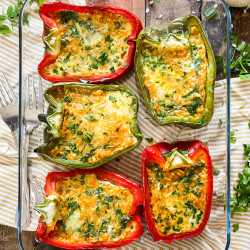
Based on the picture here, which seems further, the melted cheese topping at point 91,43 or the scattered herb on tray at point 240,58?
the scattered herb on tray at point 240,58

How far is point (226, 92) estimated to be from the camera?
3.17m

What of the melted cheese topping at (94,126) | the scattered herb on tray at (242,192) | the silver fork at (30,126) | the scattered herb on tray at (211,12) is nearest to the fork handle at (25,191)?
the silver fork at (30,126)

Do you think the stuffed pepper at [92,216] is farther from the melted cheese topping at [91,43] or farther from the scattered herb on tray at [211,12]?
the scattered herb on tray at [211,12]

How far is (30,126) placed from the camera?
332cm

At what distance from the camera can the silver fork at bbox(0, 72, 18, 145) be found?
3438 mm

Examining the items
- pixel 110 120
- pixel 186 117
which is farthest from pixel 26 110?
pixel 186 117

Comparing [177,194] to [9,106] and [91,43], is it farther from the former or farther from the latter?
[9,106]

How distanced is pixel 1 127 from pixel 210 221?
1891mm

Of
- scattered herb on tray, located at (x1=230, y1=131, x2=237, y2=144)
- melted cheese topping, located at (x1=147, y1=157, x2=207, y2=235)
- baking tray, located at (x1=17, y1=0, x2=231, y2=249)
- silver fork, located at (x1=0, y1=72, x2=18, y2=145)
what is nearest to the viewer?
melted cheese topping, located at (x1=147, y1=157, x2=207, y2=235)

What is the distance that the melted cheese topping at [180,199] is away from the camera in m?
3.04

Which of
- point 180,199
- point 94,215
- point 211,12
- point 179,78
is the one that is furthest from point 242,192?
point 211,12

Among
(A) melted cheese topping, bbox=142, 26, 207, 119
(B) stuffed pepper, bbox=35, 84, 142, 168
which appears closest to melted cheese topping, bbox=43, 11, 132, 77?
(B) stuffed pepper, bbox=35, 84, 142, 168

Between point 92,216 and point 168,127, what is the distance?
0.94 m

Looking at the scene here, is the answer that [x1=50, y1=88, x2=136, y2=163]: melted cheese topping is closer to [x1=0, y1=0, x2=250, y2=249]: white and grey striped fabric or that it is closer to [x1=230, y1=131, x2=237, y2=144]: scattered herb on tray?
[x1=0, y1=0, x2=250, y2=249]: white and grey striped fabric
